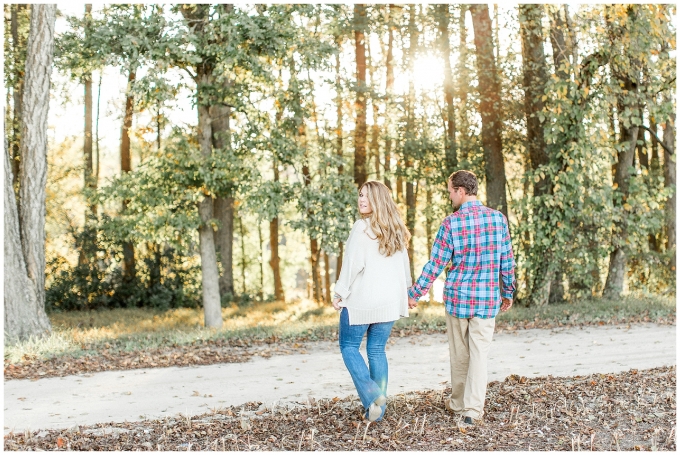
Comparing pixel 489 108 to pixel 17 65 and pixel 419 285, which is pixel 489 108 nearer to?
pixel 17 65

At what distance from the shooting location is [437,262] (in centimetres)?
550

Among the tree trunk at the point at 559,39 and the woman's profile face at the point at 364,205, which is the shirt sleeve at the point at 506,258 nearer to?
the woman's profile face at the point at 364,205

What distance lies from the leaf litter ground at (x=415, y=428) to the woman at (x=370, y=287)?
16.2 inches

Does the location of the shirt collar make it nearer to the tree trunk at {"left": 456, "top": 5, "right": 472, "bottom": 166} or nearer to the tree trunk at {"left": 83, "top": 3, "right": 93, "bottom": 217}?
the tree trunk at {"left": 456, "top": 5, "right": 472, "bottom": 166}

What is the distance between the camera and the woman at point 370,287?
5258 mm

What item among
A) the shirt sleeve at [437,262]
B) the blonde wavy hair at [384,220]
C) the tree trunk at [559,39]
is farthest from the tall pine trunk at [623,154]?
the blonde wavy hair at [384,220]

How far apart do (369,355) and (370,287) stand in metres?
0.60

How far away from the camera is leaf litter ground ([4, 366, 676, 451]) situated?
193 inches

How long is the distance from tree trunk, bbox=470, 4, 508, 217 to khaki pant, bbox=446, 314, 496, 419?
1016 cm

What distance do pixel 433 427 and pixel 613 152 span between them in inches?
356

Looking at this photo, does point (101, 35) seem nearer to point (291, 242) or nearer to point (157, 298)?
point (157, 298)

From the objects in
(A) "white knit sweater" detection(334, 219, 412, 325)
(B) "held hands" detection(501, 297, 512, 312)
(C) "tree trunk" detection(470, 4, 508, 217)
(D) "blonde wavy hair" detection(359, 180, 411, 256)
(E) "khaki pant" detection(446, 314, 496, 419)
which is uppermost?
(C) "tree trunk" detection(470, 4, 508, 217)

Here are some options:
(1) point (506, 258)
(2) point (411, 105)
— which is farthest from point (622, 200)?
(1) point (506, 258)

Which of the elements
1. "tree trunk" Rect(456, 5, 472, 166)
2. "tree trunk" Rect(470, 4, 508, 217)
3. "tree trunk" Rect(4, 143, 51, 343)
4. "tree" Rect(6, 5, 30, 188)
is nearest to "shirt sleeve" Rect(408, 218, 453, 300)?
"tree trunk" Rect(4, 143, 51, 343)
